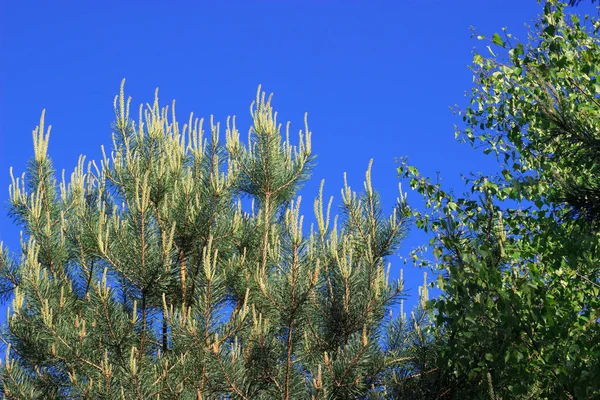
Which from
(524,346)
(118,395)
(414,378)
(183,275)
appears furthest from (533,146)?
(118,395)

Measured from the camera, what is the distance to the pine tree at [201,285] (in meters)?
8.15

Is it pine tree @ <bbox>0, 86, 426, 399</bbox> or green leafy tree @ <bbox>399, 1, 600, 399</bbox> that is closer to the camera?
green leafy tree @ <bbox>399, 1, 600, 399</bbox>

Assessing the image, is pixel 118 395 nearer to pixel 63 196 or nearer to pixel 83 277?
pixel 83 277

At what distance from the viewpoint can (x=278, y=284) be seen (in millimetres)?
8195

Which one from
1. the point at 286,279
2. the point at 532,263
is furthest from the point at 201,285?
the point at 532,263

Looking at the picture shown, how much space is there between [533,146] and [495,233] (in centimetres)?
226

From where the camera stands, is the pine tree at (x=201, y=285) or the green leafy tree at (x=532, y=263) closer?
the green leafy tree at (x=532, y=263)

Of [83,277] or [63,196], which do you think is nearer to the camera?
[83,277]

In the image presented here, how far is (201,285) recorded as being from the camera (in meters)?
9.27

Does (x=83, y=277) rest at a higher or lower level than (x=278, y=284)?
higher

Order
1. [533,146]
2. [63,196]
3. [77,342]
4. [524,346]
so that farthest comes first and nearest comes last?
1. [63,196]
2. [533,146]
3. [77,342]
4. [524,346]

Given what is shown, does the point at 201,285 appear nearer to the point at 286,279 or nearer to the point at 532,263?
the point at 286,279

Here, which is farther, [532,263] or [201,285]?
[201,285]

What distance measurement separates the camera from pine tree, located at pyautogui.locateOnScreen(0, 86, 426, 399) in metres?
8.15
